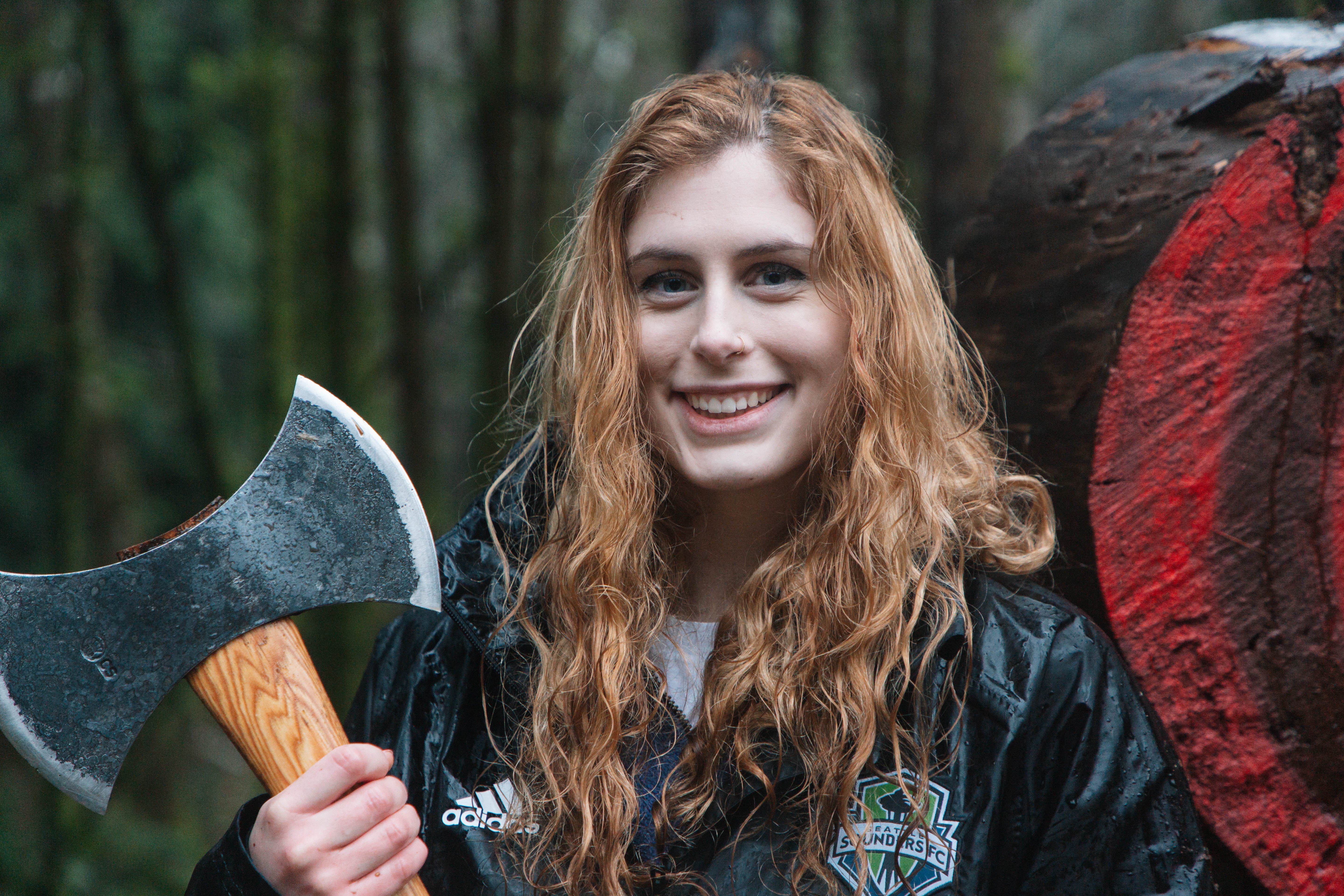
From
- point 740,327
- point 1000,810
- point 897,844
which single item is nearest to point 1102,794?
point 1000,810

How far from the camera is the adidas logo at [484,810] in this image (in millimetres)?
1648

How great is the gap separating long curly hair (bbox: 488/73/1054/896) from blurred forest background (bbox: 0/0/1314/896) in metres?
0.54

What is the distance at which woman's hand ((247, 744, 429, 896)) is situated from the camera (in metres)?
1.41

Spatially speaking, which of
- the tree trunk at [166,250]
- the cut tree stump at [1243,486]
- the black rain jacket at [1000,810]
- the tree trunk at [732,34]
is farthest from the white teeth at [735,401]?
the tree trunk at [166,250]

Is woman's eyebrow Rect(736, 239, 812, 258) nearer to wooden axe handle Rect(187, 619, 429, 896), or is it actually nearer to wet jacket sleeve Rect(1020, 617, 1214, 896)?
wet jacket sleeve Rect(1020, 617, 1214, 896)

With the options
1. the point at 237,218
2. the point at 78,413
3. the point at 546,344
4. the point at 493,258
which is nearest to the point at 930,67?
the point at 493,258

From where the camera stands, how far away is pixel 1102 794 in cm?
142

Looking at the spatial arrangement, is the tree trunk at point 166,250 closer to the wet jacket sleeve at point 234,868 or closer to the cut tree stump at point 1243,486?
the wet jacket sleeve at point 234,868

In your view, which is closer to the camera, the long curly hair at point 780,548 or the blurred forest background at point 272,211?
the long curly hair at point 780,548

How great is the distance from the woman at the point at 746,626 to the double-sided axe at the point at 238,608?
0.16 meters

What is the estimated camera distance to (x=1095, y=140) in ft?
6.64

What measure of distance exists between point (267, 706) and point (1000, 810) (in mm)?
1112

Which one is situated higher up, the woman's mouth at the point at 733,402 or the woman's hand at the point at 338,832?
the woman's mouth at the point at 733,402

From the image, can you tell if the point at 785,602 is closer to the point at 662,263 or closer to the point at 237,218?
the point at 662,263
